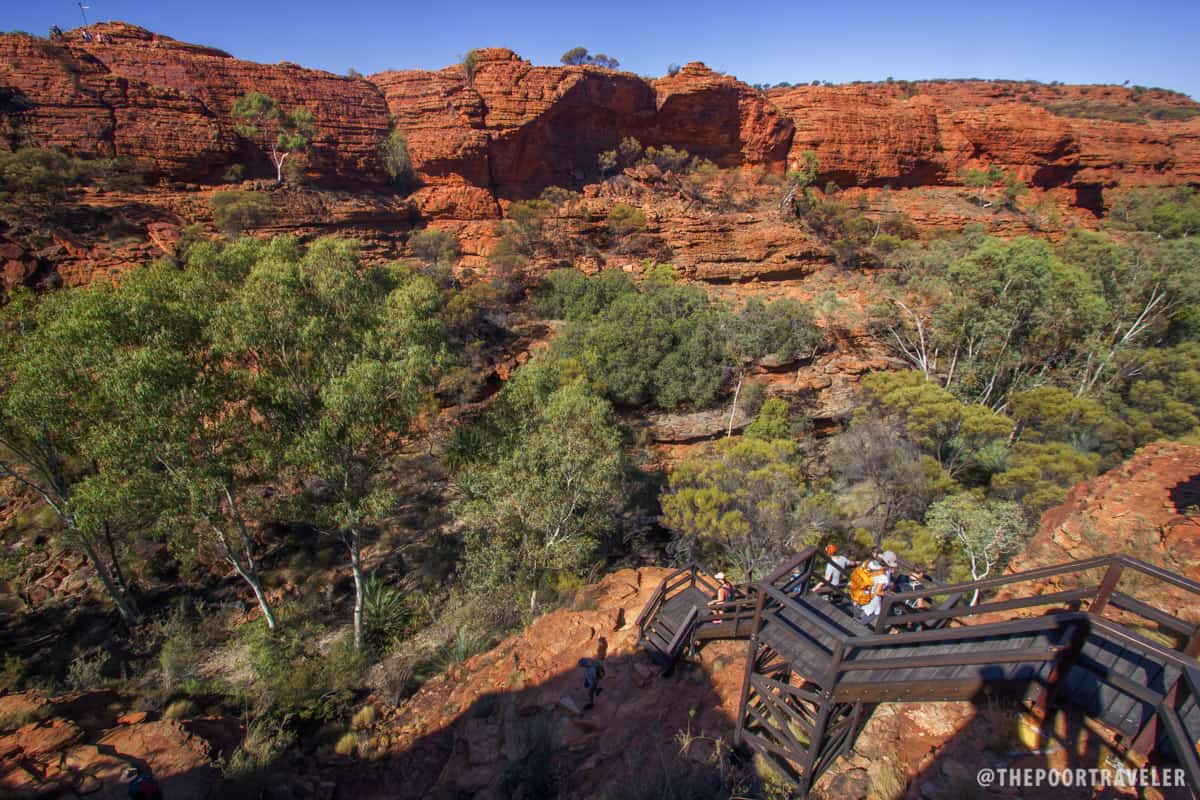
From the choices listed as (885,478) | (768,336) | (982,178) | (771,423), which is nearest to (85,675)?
(771,423)

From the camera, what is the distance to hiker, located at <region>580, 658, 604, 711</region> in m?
6.61

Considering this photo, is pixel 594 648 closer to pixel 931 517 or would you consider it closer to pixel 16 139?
pixel 931 517

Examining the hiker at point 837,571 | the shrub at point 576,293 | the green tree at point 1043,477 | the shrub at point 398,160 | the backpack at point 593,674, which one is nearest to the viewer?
the hiker at point 837,571

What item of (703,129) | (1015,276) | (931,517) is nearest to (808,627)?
(931,517)

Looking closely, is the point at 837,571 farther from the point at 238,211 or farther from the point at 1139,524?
the point at 238,211

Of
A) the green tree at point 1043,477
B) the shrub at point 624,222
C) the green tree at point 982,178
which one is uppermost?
the green tree at point 982,178

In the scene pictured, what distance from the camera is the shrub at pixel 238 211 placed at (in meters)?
24.9

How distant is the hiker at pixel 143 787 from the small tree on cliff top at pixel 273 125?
31123mm

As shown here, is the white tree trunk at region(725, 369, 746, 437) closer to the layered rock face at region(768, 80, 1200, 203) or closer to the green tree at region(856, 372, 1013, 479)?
the green tree at region(856, 372, 1013, 479)

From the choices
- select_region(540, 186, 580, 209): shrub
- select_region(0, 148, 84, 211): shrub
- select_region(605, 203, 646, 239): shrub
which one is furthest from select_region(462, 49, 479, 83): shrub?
select_region(0, 148, 84, 211): shrub

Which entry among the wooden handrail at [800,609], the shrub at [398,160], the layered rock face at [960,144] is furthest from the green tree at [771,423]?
the layered rock face at [960,144]

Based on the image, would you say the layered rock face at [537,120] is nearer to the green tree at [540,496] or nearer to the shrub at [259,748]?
the green tree at [540,496]

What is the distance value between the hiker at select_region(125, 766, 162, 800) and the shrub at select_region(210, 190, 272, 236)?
26.7 meters

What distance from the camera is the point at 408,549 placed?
559 inches
